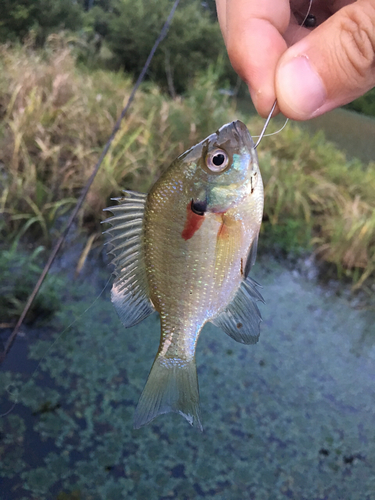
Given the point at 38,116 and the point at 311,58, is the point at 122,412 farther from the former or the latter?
the point at 38,116

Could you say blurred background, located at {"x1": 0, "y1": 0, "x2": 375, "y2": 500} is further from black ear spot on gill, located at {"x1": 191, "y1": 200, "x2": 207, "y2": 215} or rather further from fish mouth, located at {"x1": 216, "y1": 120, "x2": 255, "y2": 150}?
fish mouth, located at {"x1": 216, "y1": 120, "x2": 255, "y2": 150}

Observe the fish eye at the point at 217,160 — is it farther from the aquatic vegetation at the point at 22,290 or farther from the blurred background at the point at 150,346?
the aquatic vegetation at the point at 22,290

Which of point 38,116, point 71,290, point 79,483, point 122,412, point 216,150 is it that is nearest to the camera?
point 216,150

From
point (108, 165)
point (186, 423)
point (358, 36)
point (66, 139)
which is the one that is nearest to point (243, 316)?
point (358, 36)

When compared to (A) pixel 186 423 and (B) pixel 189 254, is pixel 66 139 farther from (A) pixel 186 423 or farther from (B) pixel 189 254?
(B) pixel 189 254

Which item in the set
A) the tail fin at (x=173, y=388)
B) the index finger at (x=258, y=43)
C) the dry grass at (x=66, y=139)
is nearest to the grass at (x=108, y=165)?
the dry grass at (x=66, y=139)

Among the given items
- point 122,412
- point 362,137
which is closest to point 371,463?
point 122,412

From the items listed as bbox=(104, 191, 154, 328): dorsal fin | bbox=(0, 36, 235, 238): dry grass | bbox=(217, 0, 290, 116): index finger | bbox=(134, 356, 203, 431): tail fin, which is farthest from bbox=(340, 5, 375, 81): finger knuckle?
bbox=(0, 36, 235, 238): dry grass
